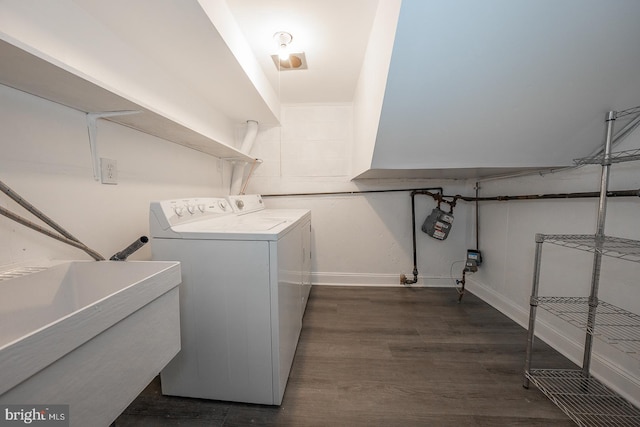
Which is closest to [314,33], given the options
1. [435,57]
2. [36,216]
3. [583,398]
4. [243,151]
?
[435,57]

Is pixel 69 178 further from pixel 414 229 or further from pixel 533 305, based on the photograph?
pixel 414 229

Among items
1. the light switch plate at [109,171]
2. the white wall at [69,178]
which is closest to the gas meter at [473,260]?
the white wall at [69,178]

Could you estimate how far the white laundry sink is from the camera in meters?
0.44

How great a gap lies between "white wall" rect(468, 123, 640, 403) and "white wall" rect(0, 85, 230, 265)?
269cm

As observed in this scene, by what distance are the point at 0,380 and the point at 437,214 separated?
2.73 metres

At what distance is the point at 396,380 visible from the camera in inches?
51.5

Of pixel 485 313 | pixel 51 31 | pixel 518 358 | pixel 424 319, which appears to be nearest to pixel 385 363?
pixel 424 319

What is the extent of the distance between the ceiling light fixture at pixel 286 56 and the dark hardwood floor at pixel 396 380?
211cm

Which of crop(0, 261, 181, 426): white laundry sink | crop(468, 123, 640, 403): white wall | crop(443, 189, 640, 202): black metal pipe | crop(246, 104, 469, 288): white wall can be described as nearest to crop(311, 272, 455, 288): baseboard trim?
crop(246, 104, 469, 288): white wall

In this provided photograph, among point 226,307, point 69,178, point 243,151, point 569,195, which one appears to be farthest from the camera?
point 243,151

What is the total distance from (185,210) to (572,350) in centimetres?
252

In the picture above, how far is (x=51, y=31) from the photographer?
0.91 meters

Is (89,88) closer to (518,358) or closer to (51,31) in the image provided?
(51,31)

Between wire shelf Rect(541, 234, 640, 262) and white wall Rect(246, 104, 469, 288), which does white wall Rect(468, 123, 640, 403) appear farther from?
white wall Rect(246, 104, 469, 288)
